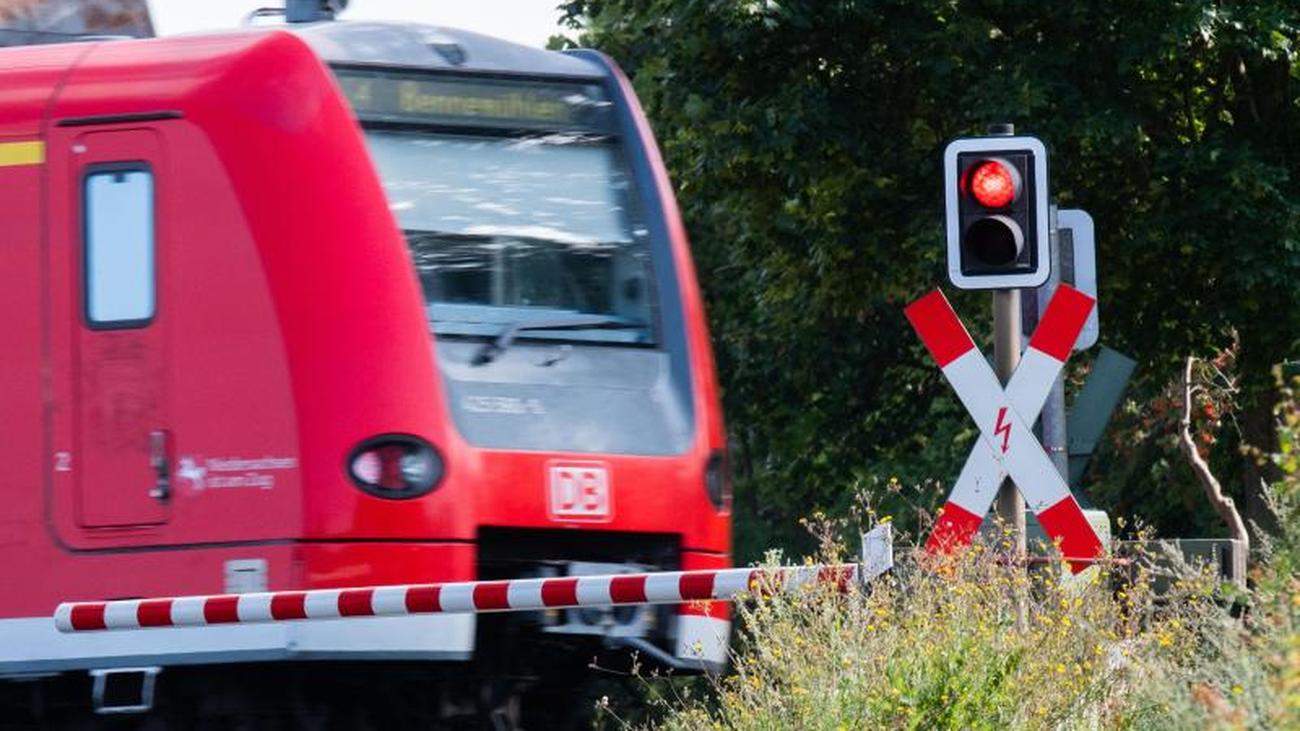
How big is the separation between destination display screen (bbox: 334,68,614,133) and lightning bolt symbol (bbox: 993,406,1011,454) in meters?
2.27

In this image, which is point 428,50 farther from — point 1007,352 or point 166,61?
point 1007,352

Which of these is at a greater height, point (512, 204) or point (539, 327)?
point (512, 204)

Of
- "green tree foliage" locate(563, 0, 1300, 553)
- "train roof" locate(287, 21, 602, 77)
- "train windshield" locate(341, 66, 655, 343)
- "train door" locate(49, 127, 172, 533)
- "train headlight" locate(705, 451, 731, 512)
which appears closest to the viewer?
"train door" locate(49, 127, 172, 533)

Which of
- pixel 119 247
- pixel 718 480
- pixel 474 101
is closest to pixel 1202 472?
pixel 718 480

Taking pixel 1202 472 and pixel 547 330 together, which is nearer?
pixel 547 330

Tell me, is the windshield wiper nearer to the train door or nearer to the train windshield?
the train windshield

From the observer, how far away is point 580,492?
34.1ft

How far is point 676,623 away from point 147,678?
2051mm

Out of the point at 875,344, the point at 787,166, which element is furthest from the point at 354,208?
the point at 875,344

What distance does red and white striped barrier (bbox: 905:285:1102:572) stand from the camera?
971 centimetres

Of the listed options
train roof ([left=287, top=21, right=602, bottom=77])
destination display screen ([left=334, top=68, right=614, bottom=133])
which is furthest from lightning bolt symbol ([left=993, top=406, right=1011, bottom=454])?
train roof ([left=287, top=21, right=602, bottom=77])

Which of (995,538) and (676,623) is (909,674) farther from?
(676,623)

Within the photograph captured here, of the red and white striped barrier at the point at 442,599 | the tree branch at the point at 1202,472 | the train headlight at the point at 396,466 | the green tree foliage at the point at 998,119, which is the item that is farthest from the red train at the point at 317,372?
the tree branch at the point at 1202,472

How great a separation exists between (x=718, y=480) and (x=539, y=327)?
103cm
